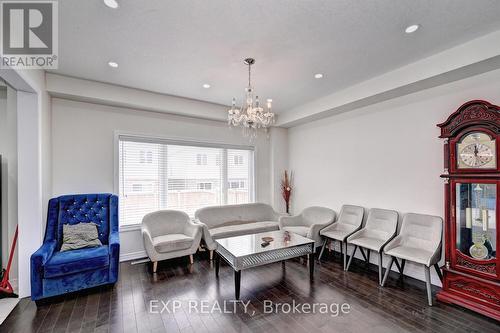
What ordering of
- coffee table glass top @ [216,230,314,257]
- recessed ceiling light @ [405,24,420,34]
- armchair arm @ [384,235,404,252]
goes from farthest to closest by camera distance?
1. armchair arm @ [384,235,404,252]
2. coffee table glass top @ [216,230,314,257]
3. recessed ceiling light @ [405,24,420,34]

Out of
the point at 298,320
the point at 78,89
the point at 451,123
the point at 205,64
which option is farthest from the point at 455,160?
the point at 78,89

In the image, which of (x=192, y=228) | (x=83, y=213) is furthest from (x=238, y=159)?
(x=83, y=213)

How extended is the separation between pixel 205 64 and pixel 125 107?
1.99 meters

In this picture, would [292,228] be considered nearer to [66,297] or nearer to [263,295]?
[263,295]

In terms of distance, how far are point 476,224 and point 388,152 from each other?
1.50 m

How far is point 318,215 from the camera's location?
4676 millimetres

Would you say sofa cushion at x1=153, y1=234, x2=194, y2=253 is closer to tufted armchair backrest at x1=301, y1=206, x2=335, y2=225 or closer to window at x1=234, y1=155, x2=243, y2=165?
window at x1=234, y1=155, x2=243, y2=165

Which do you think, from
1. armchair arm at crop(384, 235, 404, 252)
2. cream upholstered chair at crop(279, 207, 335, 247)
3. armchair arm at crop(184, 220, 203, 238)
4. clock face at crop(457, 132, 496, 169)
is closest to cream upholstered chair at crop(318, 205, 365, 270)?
cream upholstered chair at crop(279, 207, 335, 247)

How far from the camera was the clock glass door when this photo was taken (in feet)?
8.11

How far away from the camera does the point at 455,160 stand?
272cm

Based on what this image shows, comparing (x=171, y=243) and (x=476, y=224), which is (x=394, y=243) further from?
(x=171, y=243)

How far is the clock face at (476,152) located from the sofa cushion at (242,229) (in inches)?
125

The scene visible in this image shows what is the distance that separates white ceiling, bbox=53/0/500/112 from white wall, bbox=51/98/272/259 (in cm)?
64

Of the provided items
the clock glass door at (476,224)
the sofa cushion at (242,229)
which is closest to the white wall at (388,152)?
the clock glass door at (476,224)
